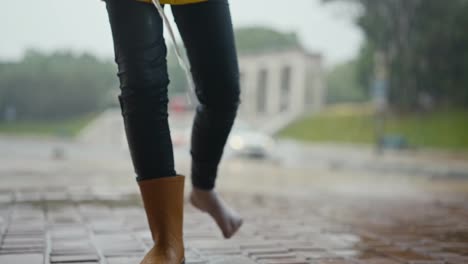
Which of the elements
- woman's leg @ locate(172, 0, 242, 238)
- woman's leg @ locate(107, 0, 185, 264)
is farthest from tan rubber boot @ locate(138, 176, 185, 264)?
woman's leg @ locate(172, 0, 242, 238)

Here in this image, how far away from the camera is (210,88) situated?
1.67 metres

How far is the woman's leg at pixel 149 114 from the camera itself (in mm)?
1425

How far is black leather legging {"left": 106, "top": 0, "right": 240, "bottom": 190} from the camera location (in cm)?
143

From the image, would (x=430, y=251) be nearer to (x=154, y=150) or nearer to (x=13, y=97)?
(x=154, y=150)

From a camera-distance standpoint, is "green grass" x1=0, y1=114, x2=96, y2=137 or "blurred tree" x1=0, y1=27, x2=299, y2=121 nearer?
"blurred tree" x1=0, y1=27, x2=299, y2=121

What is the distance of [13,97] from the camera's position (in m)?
19.1

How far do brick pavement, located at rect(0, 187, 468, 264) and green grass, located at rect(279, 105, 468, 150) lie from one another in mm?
20073

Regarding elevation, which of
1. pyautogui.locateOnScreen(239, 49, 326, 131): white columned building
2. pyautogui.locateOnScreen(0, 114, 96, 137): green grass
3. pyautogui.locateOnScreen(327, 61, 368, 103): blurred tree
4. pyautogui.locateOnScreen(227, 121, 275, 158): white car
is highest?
pyautogui.locateOnScreen(227, 121, 275, 158): white car

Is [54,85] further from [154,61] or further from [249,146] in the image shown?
[154,61]

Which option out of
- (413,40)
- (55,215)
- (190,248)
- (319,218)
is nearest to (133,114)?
(190,248)

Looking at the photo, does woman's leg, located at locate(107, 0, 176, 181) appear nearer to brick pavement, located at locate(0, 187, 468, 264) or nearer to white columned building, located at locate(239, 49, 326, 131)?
brick pavement, located at locate(0, 187, 468, 264)

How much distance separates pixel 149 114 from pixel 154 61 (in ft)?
0.40

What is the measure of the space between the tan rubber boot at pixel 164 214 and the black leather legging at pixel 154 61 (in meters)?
0.02

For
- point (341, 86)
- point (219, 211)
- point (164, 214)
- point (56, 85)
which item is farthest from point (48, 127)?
point (341, 86)
